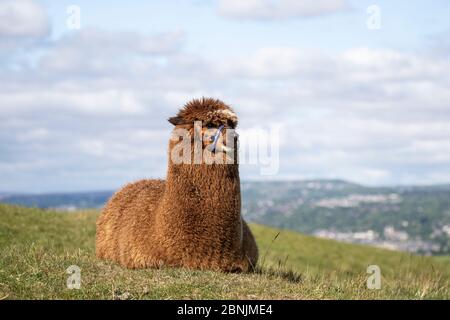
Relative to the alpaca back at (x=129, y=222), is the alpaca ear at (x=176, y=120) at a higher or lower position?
higher

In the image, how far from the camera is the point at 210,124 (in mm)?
10172

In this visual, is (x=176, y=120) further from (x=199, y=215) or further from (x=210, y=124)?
(x=199, y=215)

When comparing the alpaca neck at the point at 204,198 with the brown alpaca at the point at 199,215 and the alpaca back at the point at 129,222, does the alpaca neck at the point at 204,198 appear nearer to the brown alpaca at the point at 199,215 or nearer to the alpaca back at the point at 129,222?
the brown alpaca at the point at 199,215

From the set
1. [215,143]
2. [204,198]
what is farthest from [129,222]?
[215,143]

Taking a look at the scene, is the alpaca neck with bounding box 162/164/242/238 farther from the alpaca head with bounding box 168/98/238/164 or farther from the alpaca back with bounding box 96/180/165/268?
the alpaca back with bounding box 96/180/165/268

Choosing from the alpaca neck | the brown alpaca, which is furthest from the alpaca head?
the alpaca neck

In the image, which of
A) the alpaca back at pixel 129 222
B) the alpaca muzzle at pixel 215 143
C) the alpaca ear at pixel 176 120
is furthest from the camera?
the alpaca back at pixel 129 222

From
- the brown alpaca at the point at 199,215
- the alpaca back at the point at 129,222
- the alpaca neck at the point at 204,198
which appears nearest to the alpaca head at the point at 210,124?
the brown alpaca at the point at 199,215

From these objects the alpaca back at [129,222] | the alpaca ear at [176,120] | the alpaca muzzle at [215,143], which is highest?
the alpaca ear at [176,120]

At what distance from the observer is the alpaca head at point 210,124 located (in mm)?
10047

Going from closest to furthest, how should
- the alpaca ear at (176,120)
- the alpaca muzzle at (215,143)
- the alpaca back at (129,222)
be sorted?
the alpaca muzzle at (215,143), the alpaca ear at (176,120), the alpaca back at (129,222)
